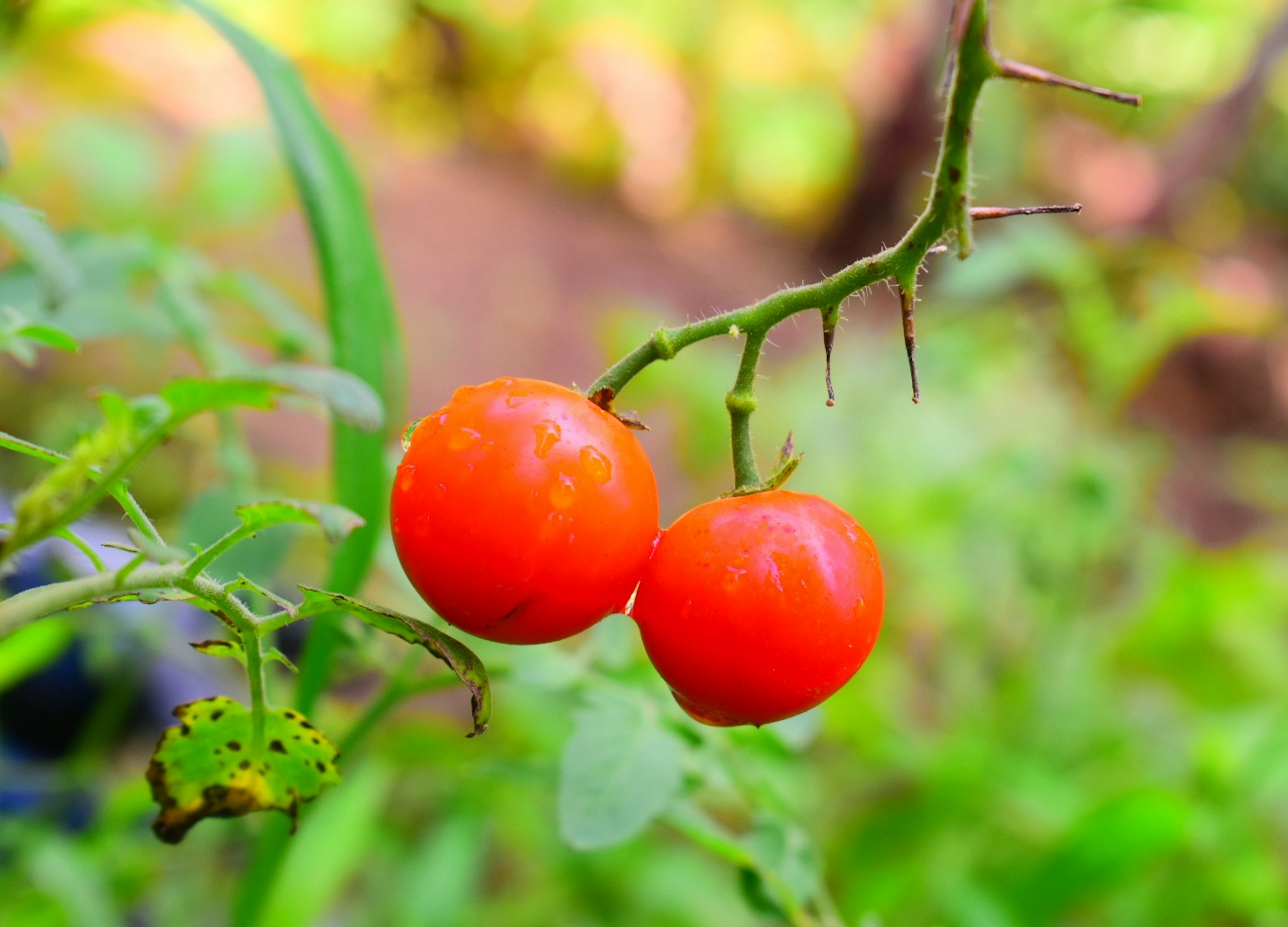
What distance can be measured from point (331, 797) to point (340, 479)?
55cm

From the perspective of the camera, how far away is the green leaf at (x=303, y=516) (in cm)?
40

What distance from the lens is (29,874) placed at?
1062 mm

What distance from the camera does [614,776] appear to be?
2.14 ft

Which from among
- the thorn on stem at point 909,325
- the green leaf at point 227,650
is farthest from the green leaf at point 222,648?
the thorn on stem at point 909,325

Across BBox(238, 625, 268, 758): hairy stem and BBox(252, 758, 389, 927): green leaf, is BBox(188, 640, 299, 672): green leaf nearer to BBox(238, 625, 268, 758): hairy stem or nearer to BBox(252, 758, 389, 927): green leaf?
BBox(238, 625, 268, 758): hairy stem

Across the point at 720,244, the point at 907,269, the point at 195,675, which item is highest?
the point at 907,269

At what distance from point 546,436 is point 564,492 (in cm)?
3

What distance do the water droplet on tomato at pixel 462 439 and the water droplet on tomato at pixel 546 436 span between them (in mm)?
28

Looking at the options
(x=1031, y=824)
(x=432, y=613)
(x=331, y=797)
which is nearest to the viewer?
(x=432, y=613)

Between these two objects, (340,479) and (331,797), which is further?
(331,797)

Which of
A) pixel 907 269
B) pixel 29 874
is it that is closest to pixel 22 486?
pixel 29 874

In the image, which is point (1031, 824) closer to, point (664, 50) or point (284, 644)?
point (284, 644)

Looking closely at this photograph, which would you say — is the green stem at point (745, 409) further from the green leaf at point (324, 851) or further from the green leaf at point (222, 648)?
the green leaf at point (324, 851)

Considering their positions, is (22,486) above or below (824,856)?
above
